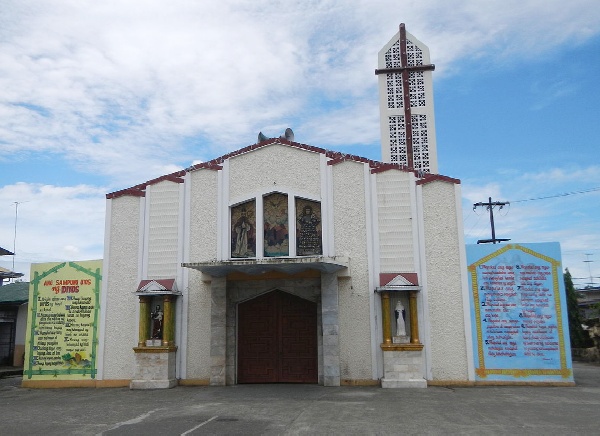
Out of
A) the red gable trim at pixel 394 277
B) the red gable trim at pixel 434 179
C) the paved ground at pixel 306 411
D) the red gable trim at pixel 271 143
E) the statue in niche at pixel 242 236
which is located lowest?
the paved ground at pixel 306 411

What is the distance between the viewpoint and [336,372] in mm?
15320

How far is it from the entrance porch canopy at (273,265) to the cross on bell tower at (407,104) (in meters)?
10.1

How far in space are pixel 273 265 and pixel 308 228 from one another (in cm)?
215

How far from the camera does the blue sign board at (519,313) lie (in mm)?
15195

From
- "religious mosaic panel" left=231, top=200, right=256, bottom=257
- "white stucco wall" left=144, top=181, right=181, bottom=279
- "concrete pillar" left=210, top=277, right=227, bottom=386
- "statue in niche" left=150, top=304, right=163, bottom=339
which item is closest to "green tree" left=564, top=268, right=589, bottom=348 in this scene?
"religious mosaic panel" left=231, top=200, right=256, bottom=257

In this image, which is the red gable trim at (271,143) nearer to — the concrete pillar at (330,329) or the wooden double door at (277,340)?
the concrete pillar at (330,329)

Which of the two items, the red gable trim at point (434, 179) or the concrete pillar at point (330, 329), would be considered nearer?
the concrete pillar at point (330, 329)

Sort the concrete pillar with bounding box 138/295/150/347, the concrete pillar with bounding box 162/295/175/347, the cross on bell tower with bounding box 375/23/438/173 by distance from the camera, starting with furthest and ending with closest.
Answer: the cross on bell tower with bounding box 375/23/438/173, the concrete pillar with bounding box 138/295/150/347, the concrete pillar with bounding box 162/295/175/347

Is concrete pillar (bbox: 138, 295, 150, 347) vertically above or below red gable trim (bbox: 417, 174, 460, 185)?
below

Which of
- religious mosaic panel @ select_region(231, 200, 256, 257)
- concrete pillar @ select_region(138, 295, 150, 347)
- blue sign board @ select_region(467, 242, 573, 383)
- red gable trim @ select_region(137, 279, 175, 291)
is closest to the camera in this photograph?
blue sign board @ select_region(467, 242, 573, 383)

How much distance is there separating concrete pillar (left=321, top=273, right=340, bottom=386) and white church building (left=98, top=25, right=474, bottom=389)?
3cm

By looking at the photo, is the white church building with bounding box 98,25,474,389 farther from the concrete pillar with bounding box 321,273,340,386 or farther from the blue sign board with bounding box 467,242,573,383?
the blue sign board with bounding box 467,242,573,383

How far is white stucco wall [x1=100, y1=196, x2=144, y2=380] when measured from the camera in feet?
54.9

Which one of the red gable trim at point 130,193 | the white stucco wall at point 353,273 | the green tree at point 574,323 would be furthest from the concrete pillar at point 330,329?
the green tree at point 574,323
